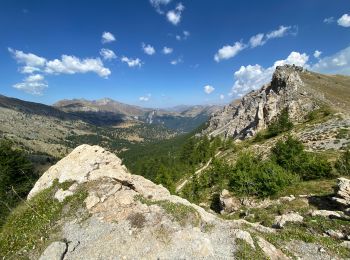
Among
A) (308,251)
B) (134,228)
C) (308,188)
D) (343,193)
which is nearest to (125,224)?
(134,228)

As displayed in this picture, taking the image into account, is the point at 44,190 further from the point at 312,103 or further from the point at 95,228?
the point at 312,103

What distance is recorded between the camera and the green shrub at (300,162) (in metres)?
52.7

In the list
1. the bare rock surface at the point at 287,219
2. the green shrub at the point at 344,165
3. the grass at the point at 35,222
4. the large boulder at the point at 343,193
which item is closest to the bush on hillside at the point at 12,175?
the grass at the point at 35,222

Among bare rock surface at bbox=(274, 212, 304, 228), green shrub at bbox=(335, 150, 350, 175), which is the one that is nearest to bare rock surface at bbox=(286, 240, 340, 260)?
bare rock surface at bbox=(274, 212, 304, 228)

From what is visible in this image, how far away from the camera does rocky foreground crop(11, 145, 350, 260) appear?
20797mm

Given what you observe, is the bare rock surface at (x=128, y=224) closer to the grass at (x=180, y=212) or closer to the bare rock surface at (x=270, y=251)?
the grass at (x=180, y=212)

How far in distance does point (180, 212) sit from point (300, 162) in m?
43.5

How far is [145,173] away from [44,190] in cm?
9377

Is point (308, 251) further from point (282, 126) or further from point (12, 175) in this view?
point (282, 126)

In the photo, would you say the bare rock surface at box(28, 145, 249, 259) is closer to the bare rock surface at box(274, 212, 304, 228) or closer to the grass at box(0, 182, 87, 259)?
the grass at box(0, 182, 87, 259)

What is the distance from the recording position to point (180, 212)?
25.6 meters

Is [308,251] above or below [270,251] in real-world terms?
below

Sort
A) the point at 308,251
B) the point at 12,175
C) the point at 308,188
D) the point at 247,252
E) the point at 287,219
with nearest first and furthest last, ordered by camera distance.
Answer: the point at 247,252 < the point at 308,251 < the point at 287,219 < the point at 308,188 < the point at 12,175

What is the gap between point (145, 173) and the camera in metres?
122
